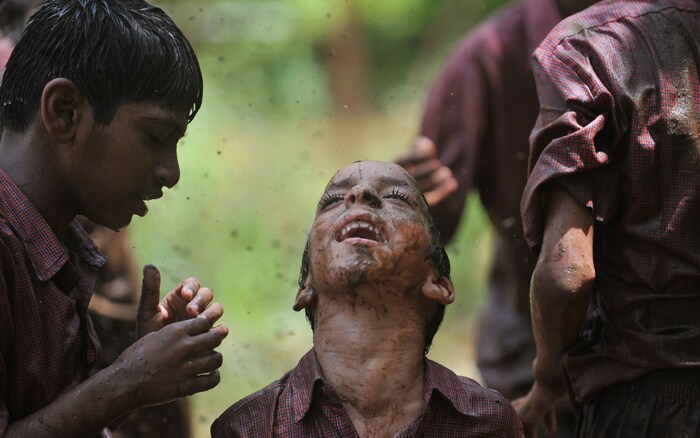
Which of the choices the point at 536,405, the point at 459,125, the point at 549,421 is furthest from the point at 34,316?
the point at 459,125

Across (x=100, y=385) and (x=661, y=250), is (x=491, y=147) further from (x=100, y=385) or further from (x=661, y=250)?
(x=100, y=385)

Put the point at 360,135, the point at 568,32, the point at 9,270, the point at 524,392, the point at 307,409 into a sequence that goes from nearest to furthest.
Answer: the point at 9,270 < the point at 307,409 < the point at 568,32 < the point at 524,392 < the point at 360,135

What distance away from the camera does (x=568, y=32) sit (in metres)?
3.12

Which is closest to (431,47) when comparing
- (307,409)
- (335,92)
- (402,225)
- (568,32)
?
(335,92)

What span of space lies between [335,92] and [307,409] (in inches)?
114

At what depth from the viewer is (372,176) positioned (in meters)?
3.02

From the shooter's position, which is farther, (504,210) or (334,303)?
(504,210)

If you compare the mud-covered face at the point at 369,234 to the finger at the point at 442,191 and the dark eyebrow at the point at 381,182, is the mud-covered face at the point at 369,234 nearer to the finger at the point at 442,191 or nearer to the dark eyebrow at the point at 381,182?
the dark eyebrow at the point at 381,182

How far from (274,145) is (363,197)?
264cm

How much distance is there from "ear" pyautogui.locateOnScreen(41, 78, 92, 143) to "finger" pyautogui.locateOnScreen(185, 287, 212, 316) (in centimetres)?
54

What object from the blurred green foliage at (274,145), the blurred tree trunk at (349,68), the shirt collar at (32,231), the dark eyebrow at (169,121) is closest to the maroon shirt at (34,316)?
the shirt collar at (32,231)

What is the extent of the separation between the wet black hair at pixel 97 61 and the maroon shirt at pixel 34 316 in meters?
0.27

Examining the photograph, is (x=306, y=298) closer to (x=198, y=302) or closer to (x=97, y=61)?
(x=198, y=302)

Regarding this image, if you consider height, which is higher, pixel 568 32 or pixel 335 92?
pixel 568 32
